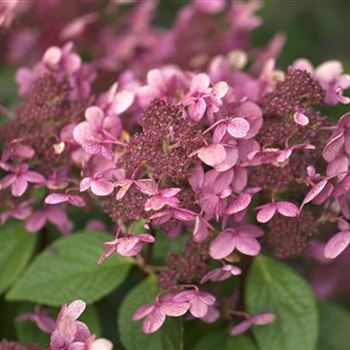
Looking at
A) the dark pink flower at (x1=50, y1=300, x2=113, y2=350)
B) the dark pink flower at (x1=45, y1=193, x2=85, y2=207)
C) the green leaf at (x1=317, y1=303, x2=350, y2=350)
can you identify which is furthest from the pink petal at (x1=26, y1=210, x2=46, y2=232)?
the green leaf at (x1=317, y1=303, x2=350, y2=350)

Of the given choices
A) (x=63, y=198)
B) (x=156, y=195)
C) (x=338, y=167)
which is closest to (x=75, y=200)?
(x=63, y=198)

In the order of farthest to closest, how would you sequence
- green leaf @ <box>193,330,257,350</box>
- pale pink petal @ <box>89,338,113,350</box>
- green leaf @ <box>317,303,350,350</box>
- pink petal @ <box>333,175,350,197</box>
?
green leaf @ <box>317,303,350,350</box> → green leaf @ <box>193,330,257,350</box> → pink petal @ <box>333,175,350,197</box> → pale pink petal @ <box>89,338,113,350</box>

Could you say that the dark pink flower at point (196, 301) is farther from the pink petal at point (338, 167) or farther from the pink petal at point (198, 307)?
the pink petal at point (338, 167)

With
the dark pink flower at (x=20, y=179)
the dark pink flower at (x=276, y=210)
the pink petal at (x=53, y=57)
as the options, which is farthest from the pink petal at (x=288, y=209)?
the pink petal at (x=53, y=57)

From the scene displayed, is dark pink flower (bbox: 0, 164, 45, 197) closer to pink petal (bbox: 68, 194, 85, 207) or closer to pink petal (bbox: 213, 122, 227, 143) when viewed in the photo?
pink petal (bbox: 68, 194, 85, 207)

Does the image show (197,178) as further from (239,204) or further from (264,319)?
(264,319)

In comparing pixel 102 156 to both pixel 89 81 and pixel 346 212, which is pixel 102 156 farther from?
pixel 346 212
